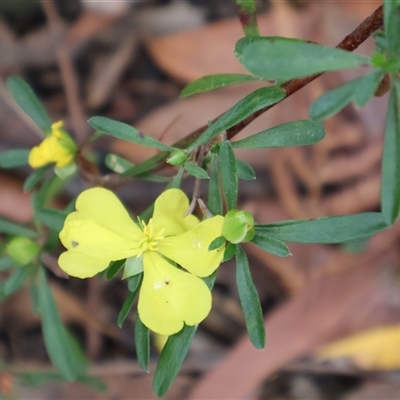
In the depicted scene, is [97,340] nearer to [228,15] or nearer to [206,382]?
[206,382]

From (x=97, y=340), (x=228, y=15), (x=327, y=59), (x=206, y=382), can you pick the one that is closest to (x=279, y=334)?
(x=206, y=382)

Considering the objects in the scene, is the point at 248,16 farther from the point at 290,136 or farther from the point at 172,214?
the point at 172,214

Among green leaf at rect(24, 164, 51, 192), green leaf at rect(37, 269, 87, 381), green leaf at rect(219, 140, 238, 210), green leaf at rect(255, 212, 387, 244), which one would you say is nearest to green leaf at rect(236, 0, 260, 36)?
green leaf at rect(219, 140, 238, 210)

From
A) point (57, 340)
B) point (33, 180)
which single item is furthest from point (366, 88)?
point (57, 340)

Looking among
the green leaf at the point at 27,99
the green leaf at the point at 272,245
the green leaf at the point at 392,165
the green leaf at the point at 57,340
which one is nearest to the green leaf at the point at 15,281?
the green leaf at the point at 57,340

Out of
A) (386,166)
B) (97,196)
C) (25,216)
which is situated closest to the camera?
(386,166)

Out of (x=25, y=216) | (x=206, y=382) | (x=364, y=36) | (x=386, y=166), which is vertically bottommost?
(x=206, y=382)

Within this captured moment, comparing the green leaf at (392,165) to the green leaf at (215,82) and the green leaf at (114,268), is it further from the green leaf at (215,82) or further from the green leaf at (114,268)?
the green leaf at (114,268)
